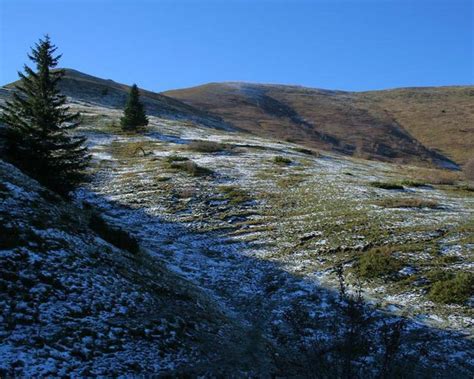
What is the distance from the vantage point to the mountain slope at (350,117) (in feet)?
330

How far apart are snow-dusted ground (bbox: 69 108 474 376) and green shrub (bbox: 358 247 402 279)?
1.44 feet

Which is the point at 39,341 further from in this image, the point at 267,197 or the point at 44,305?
the point at 267,197

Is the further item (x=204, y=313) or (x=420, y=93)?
(x=420, y=93)

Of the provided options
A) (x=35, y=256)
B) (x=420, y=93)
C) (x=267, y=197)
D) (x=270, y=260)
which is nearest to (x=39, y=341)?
(x=35, y=256)

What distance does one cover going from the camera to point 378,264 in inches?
734

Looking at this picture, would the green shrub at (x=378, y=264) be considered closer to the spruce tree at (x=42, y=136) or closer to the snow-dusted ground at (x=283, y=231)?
the snow-dusted ground at (x=283, y=231)

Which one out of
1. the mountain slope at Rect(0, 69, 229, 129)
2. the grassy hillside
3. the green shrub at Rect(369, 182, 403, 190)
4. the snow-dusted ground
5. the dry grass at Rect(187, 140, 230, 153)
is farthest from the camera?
the grassy hillside

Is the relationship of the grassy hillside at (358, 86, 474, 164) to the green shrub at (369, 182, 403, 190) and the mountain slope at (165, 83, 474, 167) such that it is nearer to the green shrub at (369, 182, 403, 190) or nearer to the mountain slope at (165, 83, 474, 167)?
the mountain slope at (165, 83, 474, 167)

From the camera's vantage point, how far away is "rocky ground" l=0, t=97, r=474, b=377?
33.7ft

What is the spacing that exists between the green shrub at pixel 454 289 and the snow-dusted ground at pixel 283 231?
0.41 m

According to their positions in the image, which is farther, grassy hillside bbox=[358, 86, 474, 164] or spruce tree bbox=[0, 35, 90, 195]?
grassy hillside bbox=[358, 86, 474, 164]

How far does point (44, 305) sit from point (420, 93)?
188m

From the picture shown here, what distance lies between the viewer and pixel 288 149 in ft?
191

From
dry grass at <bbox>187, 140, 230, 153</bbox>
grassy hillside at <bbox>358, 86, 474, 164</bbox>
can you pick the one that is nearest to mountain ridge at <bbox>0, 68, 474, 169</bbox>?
grassy hillside at <bbox>358, 86, 474, 164</bbox>
